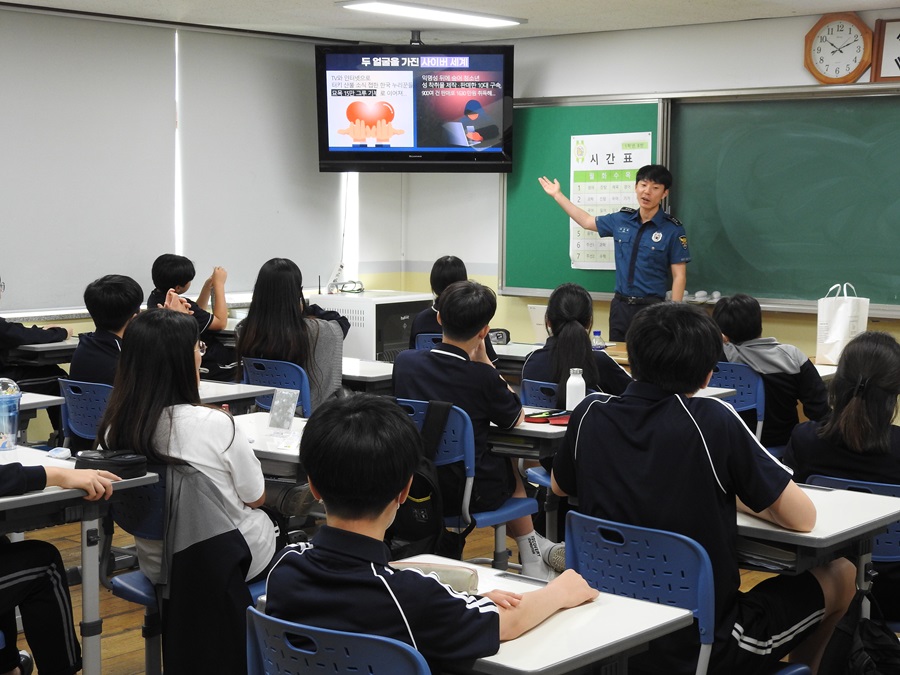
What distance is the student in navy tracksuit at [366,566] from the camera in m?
1.73

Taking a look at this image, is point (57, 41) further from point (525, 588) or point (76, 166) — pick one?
point (525, 588)

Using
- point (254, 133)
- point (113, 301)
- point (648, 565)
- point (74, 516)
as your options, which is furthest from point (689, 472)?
point (254, 133)

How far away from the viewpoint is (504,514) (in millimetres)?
3879

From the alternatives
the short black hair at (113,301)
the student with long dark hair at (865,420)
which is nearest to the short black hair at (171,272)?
the short black hair at (113,301)

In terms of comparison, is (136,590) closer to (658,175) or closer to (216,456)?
(216,456)

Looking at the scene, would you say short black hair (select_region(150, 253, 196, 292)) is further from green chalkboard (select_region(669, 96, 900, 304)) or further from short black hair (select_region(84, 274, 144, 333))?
green chalkboard (select_region(669, 96, 900, 304))

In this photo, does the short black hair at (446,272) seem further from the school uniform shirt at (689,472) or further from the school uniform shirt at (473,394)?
the school uniform shirt at (689,472)

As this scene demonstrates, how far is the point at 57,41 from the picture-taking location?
6.64 metres

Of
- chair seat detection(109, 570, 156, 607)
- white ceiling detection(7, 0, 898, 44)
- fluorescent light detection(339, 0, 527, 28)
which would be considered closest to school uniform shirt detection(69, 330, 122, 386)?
chair seat detection(109, 570, 156, 607)

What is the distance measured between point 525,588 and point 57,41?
5.64m

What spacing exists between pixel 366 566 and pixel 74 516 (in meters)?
1.46

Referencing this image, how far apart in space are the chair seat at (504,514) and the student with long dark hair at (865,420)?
3.75 feet

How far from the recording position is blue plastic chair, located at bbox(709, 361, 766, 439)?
4.77 m

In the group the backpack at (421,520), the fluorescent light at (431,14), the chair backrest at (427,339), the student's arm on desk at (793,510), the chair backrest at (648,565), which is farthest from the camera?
the fluorescent light at (431,14)
